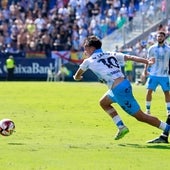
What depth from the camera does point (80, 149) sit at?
1512 cm

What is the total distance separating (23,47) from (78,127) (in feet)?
124

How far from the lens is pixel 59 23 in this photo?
5809 cm

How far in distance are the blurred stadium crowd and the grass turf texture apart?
28208 millimetres

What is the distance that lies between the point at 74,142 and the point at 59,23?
4203 cm

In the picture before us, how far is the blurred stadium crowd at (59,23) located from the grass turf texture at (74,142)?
1111 inches

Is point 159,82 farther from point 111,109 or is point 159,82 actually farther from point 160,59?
point 111,109

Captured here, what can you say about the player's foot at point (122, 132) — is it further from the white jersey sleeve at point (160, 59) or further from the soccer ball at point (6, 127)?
the white jersey sleeve at point (160, 59)

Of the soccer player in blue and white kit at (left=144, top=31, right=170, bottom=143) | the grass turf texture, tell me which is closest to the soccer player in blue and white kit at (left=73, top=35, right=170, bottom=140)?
the grass turf texture

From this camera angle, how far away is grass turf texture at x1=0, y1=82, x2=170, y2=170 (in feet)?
43.2

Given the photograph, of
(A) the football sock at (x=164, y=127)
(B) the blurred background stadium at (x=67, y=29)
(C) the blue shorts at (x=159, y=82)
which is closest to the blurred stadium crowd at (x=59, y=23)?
(B) the blurred background stadium at (x=67, y=29)

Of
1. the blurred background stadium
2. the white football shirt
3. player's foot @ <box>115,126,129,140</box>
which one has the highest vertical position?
the white football shirt

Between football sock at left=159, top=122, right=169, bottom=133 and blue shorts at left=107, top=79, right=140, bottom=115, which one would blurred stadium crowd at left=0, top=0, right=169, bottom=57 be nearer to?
football sock at left=159, top=122, right=169, bottom=133

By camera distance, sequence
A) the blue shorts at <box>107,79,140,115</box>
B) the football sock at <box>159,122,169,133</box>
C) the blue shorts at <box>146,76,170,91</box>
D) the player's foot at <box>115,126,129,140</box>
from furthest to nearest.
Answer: the blue shorts at <box>146,76,170,91</box> < the player's foot at <box>115,126,129,140</box> < the football sock at <box>159,122,169,133</box> < the blue shorts at <box>107,79,140,115</box>

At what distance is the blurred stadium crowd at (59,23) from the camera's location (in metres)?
56.4
